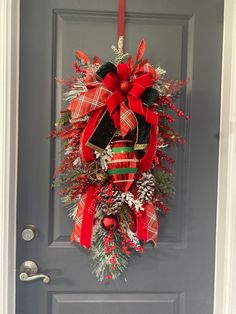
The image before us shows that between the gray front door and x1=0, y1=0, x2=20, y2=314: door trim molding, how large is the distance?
1.7 inches

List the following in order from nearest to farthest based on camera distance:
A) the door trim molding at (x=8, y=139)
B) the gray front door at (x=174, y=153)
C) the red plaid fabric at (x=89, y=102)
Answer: the red plaid fabric at (x=89, y=102)
the door trim molding at (x=8, y=139)
the gray front door at (x=174, y=153)

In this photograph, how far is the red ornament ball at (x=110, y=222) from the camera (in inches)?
41.7

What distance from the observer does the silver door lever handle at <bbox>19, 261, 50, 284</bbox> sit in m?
1.20

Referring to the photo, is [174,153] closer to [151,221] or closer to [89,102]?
[151,221]

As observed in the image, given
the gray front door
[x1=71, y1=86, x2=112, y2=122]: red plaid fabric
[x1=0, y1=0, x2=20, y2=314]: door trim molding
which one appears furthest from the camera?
the gray front door

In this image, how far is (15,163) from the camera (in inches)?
46.4

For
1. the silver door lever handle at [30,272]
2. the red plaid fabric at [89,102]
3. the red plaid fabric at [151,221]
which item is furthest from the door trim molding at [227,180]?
the silver door lever handle at [30,272]

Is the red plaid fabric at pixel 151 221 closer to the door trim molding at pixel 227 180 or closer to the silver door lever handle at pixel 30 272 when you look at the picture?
the door trim molding at pixel 227 180

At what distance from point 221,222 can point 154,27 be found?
0.84 meters

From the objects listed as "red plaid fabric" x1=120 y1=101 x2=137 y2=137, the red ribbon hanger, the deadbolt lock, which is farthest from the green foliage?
the red ribbon hanger

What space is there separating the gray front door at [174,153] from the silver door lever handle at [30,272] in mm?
22

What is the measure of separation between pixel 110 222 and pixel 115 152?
25cm

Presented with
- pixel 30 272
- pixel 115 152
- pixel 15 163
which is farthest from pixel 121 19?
pixel 30 272

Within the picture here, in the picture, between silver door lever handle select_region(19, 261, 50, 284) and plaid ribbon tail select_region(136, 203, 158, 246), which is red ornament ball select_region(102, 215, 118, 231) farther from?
silver door lever handle select_region(19, 261, 50, 284)
